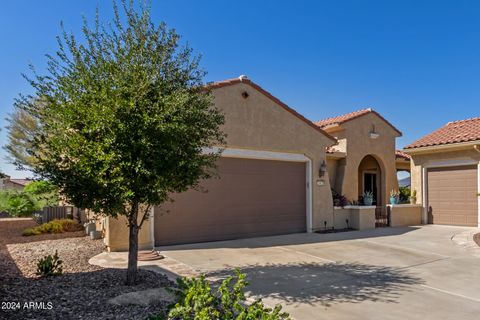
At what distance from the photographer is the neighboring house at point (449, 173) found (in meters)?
15.0

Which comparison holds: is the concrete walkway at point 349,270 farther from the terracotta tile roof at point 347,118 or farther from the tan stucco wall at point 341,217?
the terracotta tile roof at point 347,118

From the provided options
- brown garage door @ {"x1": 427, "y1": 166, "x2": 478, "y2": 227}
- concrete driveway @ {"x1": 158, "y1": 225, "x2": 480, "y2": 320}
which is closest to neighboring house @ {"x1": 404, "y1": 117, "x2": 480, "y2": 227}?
brown garage door @ {"x1": 427, "y1": 166, "x2": 478, "y2": 227}

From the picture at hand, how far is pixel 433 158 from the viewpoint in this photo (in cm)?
1652

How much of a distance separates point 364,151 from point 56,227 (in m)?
14.1

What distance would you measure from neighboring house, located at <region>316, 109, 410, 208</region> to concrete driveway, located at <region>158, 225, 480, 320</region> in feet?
16.0

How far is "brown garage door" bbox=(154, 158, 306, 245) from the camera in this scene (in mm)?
10422

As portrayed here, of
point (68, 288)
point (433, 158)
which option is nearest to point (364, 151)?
point (433, 158)

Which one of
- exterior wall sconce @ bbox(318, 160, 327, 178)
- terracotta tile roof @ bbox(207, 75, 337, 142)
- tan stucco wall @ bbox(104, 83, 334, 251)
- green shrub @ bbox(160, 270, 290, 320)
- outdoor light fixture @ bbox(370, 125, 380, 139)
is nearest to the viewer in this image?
green shrub @ bbox(160, 270, 290, 320)

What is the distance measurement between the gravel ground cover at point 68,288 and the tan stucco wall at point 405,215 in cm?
1243

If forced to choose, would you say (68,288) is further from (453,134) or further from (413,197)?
(453,134)

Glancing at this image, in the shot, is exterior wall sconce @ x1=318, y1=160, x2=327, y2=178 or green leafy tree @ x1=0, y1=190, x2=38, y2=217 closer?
exterior wall sconce @ x1=318, y1=160, x2=327, y2=178

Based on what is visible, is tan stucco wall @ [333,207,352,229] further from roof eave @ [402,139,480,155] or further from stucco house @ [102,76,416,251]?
roof eave @ [402,139,480,155]

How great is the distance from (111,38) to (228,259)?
5.61m

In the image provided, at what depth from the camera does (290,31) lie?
1375 cm
